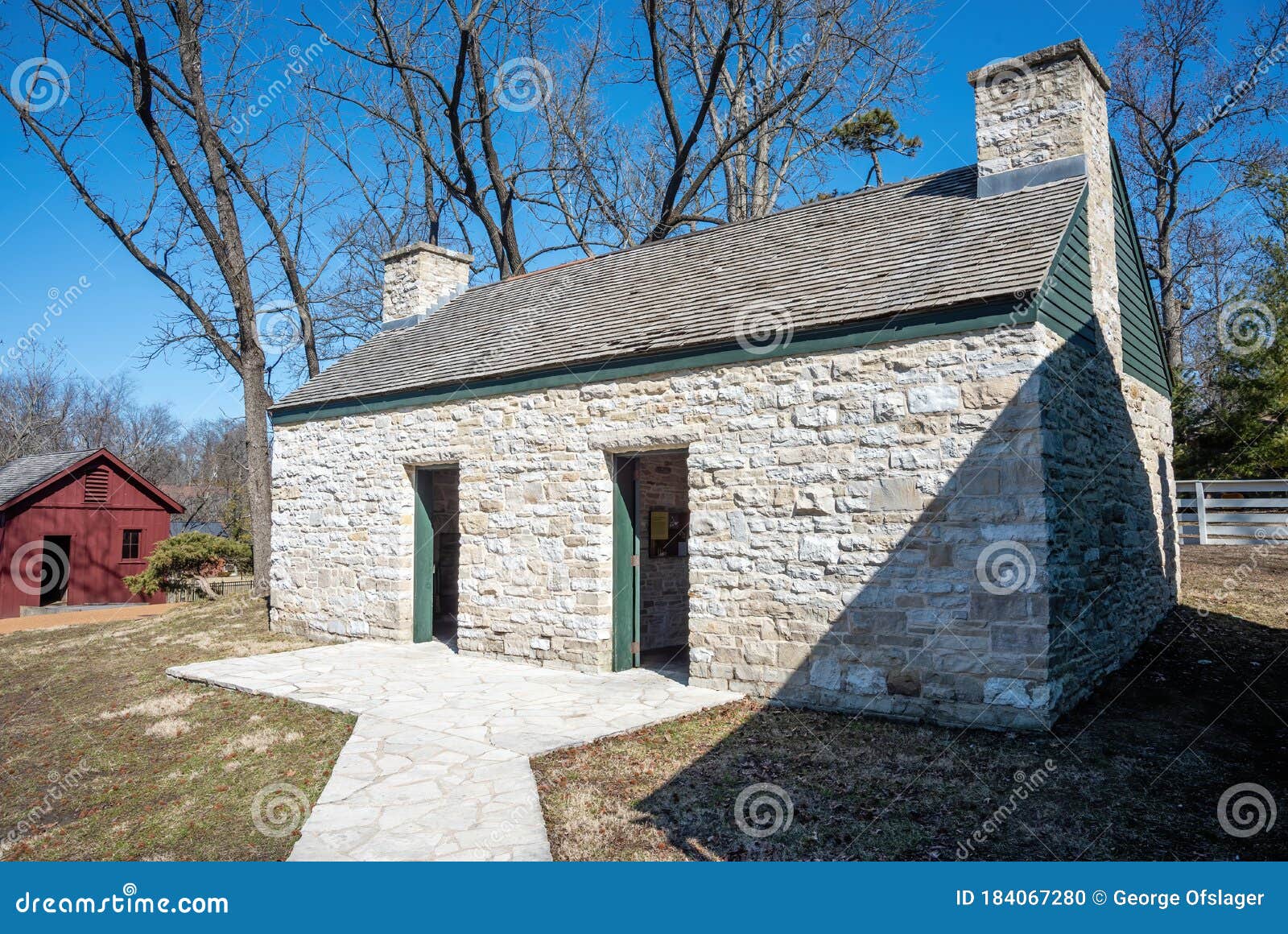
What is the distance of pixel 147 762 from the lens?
6289 mm

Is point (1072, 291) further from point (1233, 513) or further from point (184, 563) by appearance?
point (184, 563)

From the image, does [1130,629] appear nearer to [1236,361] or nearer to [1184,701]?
[1184,701]

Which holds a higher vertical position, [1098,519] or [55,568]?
[1098,519]

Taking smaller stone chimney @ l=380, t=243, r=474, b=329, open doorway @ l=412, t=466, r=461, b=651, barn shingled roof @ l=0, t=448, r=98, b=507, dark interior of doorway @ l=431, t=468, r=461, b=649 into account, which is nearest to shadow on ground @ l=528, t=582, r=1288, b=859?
open doorway @ l=412, t=466, r=461, b=651

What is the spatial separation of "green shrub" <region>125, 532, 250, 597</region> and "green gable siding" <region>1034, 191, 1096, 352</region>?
17.8 meters

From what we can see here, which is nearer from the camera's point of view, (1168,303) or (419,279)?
(419,279)

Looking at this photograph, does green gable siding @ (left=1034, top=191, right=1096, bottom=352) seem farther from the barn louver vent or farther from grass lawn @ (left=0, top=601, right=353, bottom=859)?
the barn louver vent

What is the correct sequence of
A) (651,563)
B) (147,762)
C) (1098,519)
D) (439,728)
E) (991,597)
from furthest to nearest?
(651,563) < (1098,519) < (439,728) < (991,597) < (147,762)

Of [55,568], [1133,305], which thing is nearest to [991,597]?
[1133,305]

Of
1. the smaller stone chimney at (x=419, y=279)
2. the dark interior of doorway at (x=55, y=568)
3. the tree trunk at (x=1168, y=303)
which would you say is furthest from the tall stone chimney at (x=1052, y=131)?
the dark interior of doorway at (x=55, y=568)

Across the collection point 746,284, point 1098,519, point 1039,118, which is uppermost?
point 1039,118

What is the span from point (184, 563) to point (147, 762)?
14051 mm

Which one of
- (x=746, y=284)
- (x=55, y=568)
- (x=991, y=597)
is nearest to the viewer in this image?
(x=991, y=597)

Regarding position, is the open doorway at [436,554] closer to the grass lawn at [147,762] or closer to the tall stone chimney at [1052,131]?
the grass lawn at [147,762]
